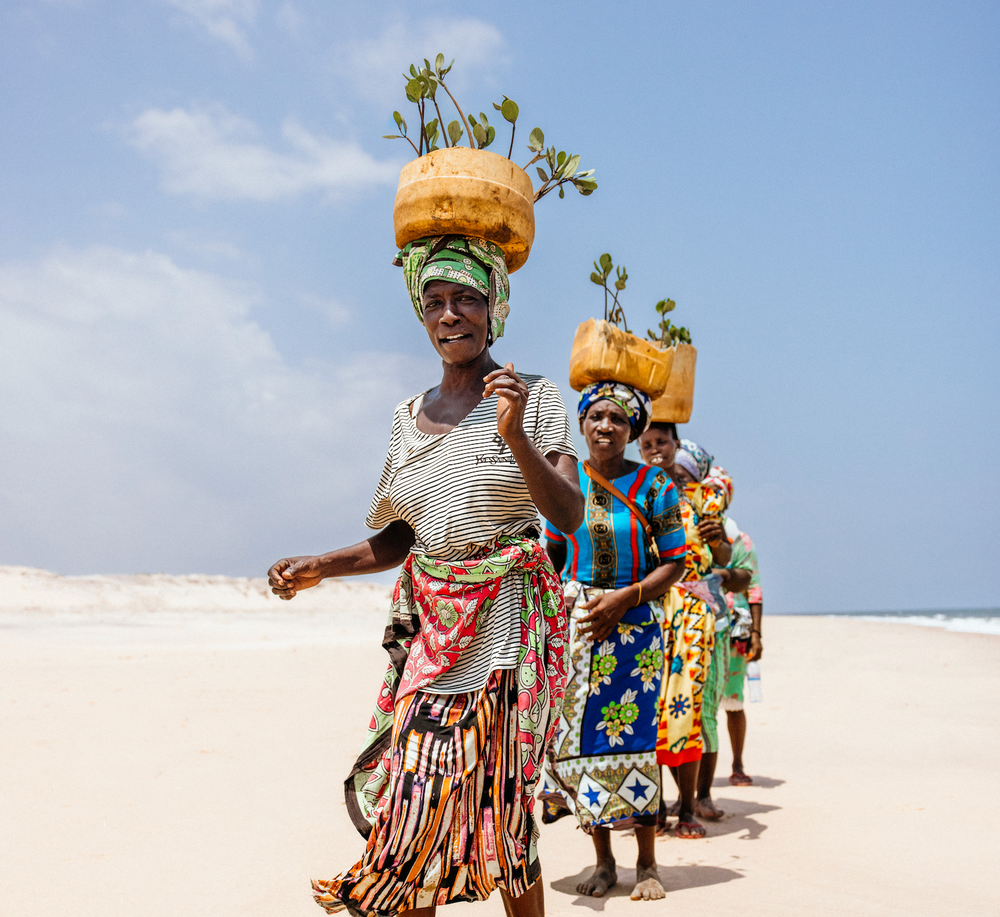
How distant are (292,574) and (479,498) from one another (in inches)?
27.8

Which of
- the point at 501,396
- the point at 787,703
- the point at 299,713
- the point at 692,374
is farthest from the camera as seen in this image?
the point at 787,703

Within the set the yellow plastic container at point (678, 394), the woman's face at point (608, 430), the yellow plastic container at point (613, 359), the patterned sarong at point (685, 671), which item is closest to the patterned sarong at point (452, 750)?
the woman's face at point (608, 430)

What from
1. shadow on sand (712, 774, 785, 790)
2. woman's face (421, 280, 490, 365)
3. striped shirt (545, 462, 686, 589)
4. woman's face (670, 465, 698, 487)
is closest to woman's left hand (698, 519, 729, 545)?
woman's face (670, 465, 698, 487)

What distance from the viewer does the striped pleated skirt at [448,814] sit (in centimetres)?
287

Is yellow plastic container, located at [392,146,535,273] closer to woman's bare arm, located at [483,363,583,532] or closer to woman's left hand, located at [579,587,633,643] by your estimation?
woman's bare arm, located at [483,363,583,532]

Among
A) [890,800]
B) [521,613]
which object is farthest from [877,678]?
[521,613]

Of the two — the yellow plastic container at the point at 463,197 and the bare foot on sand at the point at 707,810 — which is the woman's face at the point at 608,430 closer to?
the yellow plastic container at the point at 463,197

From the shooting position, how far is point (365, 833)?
3.13 meters

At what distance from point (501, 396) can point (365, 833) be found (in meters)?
1.53

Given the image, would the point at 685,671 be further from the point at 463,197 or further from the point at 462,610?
the point at 463,197

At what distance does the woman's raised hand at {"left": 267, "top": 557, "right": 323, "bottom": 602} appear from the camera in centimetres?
320

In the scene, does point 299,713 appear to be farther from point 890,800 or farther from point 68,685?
point 890,800

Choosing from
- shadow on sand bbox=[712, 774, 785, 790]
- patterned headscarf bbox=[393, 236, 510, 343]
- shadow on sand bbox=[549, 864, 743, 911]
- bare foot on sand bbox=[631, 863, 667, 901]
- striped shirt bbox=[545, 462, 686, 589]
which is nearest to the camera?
patterned headscarf bbox=[393, 236, 510, 343]

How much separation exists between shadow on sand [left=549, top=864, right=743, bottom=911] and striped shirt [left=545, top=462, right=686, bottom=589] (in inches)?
60.4
